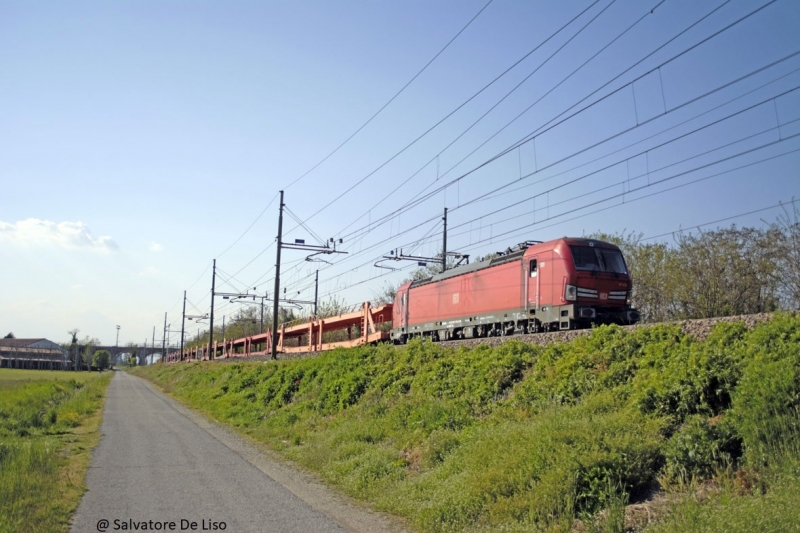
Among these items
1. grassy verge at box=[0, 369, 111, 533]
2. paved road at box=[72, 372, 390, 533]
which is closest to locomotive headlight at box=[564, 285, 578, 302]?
paved road at box=[72, 372, 390, 533]

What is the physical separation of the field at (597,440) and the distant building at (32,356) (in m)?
142

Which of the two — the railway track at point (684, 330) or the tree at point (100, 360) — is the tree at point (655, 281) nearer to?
the railway track at point (684, 330)

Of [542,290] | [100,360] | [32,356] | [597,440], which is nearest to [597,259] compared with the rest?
[542,290]

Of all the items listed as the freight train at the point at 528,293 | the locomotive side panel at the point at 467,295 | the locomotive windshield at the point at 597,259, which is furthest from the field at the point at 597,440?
the locomotive side panel at the point at 467,295

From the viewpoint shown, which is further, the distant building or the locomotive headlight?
the distant building

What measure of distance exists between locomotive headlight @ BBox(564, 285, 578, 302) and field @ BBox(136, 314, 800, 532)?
3.50 m

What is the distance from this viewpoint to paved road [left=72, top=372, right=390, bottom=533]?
8562 millimetres

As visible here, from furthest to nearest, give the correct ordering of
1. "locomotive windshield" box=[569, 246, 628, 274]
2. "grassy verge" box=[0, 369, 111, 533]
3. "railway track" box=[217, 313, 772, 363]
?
"locomotive windshield" box=[569, 246, 628, 274] → "railway track" box=[217, 313, 772, 363] → "grassy verge" box=[0, 369, 111, 533]

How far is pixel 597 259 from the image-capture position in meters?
18.8

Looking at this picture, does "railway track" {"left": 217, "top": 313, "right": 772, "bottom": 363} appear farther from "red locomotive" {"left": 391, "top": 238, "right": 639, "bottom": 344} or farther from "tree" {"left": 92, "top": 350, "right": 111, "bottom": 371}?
"tree" {"left": 92, "top": 350, "right": 111, "bottom": 371}

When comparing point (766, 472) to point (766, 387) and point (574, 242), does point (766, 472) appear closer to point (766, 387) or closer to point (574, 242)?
point (766, 387)

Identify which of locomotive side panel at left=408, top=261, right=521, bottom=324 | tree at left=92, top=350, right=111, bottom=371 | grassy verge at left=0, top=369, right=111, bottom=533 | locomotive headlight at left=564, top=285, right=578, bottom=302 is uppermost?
tree at left=92, top=350, right=111, bottom=371

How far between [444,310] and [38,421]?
15173mm

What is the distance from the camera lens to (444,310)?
2588cm
